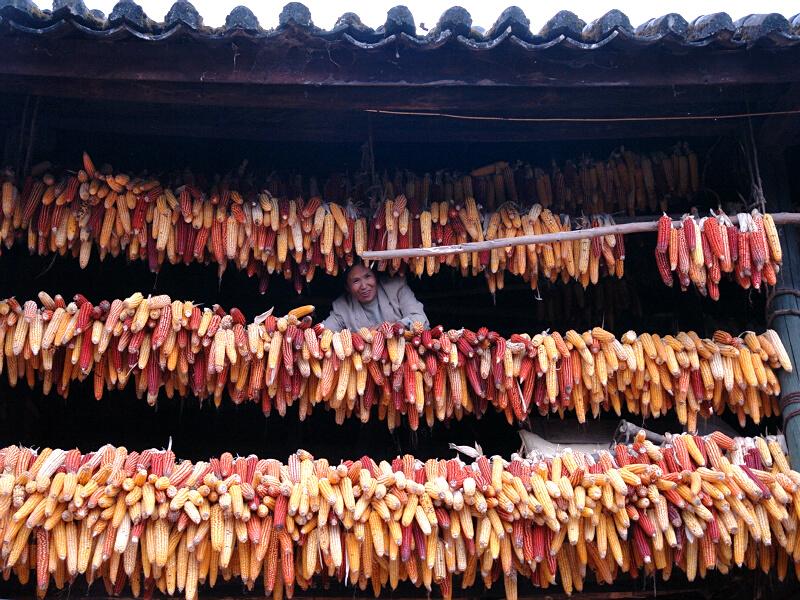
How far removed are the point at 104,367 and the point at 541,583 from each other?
289 cm

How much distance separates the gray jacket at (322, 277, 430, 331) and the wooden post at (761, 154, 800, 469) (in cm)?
237

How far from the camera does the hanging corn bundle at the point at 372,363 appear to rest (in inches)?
229

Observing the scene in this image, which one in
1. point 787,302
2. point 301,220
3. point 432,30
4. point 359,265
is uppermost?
point 432,30

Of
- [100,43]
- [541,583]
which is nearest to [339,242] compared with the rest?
[100,43]

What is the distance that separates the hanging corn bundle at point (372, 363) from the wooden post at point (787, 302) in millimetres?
113

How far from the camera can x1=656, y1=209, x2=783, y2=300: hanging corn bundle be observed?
6.09 meters

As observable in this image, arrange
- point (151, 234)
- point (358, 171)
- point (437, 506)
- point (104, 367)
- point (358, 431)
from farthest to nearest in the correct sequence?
point (358, 431) → point (358, 171) → point (151, 234) → point (104, 367) → point (437, 506)

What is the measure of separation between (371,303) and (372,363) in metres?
1.07

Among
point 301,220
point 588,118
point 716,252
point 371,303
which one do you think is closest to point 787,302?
point 716,252

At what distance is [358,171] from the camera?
7246 millimetres

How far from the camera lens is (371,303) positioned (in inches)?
273

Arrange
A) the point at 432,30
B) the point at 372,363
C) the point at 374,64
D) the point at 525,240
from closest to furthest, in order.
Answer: the point at 432,30 < the point at 374,64 < the point at 372,363 < the point at 525,240

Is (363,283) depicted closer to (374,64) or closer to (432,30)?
(374,64)

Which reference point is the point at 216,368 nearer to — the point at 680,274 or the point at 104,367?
the point at 104,367
